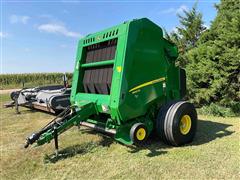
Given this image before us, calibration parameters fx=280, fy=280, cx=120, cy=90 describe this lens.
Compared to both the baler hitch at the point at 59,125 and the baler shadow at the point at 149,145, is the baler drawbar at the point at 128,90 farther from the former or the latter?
the baler shadow at the point at 149,145

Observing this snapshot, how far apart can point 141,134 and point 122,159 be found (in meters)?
0.57

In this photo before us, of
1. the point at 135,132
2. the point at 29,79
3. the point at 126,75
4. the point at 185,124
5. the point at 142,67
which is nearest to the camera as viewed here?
the point at 135,132

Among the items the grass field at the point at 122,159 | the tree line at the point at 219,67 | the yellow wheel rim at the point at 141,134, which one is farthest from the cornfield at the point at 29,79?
the yellow wheel rim at the point at 141,134

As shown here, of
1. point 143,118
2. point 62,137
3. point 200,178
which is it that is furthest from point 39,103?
point 200,178

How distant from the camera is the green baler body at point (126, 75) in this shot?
4909 mm

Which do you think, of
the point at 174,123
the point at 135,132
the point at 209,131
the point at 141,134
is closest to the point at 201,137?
the point at 209,131

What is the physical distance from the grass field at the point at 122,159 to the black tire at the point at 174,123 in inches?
6.3

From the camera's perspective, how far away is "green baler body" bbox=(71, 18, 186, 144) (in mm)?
4909

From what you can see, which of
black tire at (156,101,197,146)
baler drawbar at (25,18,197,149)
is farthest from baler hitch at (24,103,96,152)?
black tire at (156,101,197,146)

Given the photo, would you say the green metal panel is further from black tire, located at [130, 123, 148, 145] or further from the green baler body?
black tire, located at [130, 123, 148, 145]

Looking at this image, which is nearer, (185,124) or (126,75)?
(126,75)

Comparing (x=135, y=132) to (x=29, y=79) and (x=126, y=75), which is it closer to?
(x=126, y=75)

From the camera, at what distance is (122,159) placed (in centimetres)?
459

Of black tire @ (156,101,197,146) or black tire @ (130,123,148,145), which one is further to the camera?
black tire @ (156,101,197,146)
